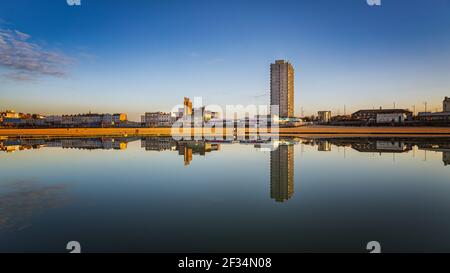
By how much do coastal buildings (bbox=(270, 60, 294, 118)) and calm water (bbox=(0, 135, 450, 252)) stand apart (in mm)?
166289

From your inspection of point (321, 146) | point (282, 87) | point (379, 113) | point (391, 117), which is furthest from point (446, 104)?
point (321, 146)

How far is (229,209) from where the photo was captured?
995 cm

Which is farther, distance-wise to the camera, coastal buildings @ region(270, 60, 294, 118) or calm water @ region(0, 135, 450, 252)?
coastal buildings @ region(270, 60, 294, 118)

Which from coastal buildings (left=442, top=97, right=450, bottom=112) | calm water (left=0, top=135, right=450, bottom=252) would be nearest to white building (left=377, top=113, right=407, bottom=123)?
coastal buildings (left=442, top=97, right=450, bottom=112)

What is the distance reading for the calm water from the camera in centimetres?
729

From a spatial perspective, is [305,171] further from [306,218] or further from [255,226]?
[255,226]

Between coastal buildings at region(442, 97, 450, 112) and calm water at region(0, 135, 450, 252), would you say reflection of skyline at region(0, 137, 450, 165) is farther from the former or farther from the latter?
coastal buildings at region(442, 97, 450, 112)

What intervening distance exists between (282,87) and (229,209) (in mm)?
181567

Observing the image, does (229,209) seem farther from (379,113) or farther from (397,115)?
(379,113)

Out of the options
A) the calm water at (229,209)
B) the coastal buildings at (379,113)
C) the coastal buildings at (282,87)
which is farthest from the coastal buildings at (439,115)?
the calm water at (229,209)

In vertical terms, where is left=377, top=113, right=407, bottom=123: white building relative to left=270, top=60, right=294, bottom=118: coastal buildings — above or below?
below

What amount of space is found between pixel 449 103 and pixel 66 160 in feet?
592

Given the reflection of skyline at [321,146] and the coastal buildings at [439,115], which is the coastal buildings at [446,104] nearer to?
the coastal buildings at [439,115]

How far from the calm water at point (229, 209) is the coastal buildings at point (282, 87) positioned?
16629 centimetres
